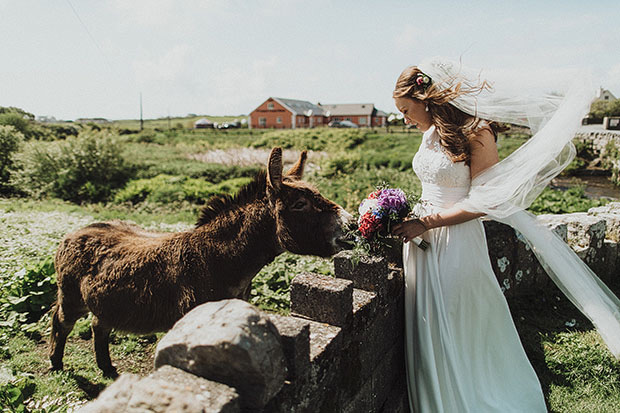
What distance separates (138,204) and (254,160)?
30.2ft

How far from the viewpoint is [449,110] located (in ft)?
11.6

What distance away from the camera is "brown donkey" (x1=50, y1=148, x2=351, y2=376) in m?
3.41

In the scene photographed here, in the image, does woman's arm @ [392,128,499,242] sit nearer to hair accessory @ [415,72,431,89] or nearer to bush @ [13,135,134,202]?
hair accessory @ [415,72,431,89]

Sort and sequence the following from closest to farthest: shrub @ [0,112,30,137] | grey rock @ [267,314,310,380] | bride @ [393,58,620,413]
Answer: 1. grey rock @ [267,314,310,380]
2. bride @ [393,58,620,413]
3. shrub @ [0,112,30,137]

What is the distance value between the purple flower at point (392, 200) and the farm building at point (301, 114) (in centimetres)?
7645

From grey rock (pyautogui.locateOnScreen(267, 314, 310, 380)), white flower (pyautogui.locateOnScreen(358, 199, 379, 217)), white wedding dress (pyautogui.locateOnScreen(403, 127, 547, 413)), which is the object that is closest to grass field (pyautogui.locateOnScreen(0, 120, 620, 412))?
white wedding dress (pyautogui.locateOnScreen(403, 127, 547, 413))

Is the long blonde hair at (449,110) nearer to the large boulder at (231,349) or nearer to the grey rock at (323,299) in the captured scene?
the grey rock at (323,299)

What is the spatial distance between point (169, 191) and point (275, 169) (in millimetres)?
13506

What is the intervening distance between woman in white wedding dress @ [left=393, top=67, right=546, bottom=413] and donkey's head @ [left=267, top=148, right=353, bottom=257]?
0.53 meters

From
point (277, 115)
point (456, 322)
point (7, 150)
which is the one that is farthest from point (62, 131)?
point (277, 115)

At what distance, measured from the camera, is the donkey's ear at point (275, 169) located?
3.34 meters

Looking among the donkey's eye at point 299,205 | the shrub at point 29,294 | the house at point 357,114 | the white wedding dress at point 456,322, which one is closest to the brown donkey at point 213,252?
the donkey's eye at point 299,205

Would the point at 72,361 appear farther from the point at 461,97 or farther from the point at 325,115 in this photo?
the point at 325,115

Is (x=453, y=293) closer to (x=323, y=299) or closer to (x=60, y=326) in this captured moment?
(x=323, y=299)
